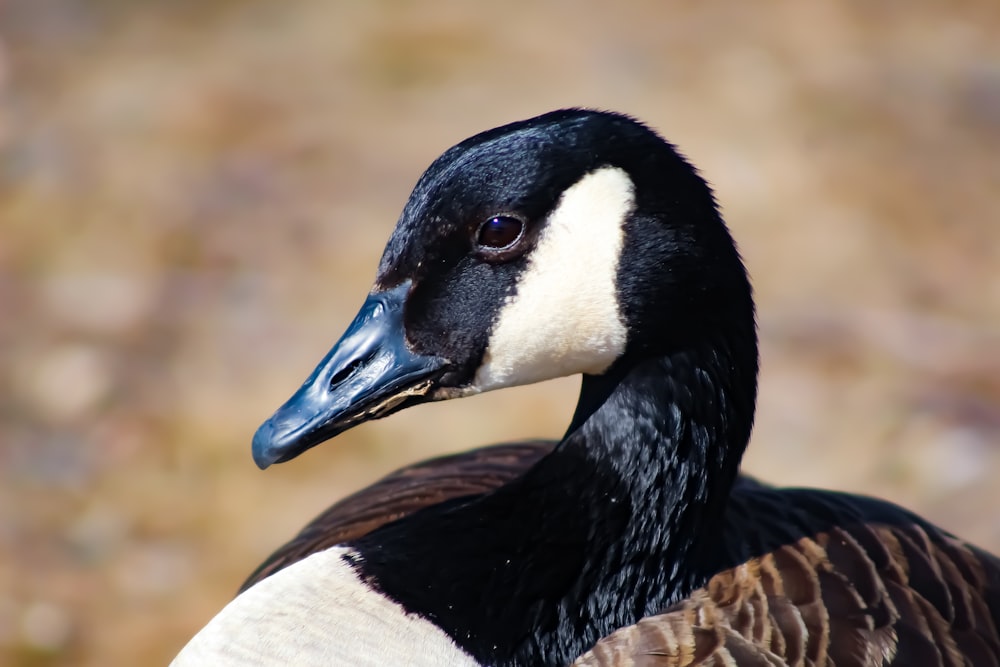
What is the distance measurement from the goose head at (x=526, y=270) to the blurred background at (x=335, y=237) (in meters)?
2.55

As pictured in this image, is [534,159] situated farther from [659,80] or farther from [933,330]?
[659,80]

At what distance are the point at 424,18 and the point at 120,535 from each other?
3786 mm

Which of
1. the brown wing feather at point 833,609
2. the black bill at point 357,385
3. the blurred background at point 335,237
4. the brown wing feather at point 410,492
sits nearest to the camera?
the black bill at point 357,385

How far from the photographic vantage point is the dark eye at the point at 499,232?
7.88 feet

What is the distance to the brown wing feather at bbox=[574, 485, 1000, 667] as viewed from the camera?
2.47 metres

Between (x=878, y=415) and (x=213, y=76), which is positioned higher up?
(x=213, y=76)

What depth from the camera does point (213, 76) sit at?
702 centimetres

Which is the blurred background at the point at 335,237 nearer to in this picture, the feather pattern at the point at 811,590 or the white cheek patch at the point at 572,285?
the feather pattern at the point at 811,590

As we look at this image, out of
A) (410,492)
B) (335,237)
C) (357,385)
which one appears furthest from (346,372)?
(335,237)

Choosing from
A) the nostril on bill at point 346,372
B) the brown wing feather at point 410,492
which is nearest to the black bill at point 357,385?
the nostril on bill at point 346,372

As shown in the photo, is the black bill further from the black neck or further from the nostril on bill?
the black neck

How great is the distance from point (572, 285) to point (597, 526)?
56 cm

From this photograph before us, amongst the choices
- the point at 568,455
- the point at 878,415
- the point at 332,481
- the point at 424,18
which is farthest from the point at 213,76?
the point at 568,455

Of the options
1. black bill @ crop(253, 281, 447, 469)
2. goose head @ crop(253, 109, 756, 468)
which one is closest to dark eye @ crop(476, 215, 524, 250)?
goose head @ crop(253, 109, 756, 468)
